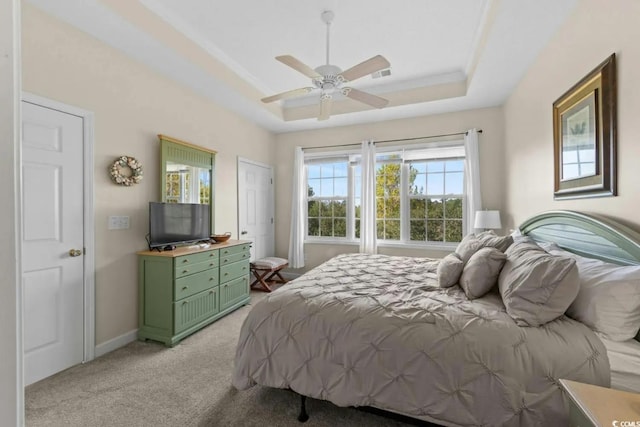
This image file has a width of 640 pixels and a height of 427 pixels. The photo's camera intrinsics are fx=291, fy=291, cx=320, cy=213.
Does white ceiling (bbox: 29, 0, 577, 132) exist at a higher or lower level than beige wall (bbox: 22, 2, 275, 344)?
higher

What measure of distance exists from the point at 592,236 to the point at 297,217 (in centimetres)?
381

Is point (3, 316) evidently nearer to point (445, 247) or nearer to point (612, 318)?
point (612, 318)

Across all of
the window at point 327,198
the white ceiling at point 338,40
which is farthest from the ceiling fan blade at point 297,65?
the window at point 327,198

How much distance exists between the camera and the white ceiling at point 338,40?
7.60 feet

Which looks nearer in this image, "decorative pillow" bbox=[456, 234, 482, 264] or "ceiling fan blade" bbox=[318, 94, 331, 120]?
"decorative pillow" bbox=[456, 234, 482, 264]

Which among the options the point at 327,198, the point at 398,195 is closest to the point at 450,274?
the point at 398,195

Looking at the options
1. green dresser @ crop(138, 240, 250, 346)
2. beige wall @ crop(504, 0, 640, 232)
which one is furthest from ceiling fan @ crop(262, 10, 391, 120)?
green dresser @ crop(138, 240, 250, 346)

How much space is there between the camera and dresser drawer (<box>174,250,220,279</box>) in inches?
108

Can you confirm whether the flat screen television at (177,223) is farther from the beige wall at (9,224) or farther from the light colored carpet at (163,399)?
the beige wall at (9,224)

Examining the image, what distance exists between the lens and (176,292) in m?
2.71

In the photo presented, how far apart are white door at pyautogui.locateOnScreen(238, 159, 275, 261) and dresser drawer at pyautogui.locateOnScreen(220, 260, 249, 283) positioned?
0.74 meters

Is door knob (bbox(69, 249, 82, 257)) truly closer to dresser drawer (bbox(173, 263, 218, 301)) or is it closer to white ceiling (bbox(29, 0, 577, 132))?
dresser drawer (bbox(173, 263, 218, 301))

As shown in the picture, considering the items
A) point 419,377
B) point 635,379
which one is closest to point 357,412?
point 419,377

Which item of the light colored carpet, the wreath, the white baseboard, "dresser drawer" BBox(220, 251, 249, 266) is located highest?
the wreath
